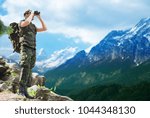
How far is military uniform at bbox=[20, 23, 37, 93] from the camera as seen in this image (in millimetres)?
13664

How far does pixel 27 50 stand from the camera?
1369 cm

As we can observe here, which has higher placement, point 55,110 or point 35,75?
point 35,75

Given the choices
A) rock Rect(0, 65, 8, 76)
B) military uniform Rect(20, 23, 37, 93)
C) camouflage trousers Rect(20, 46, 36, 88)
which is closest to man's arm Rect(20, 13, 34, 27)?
military uniform Rect(20, 23, 37, 93)

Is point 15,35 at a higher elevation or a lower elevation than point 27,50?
higher

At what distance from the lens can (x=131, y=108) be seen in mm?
7762

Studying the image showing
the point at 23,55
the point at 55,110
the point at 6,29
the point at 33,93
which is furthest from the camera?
the point at 33,93

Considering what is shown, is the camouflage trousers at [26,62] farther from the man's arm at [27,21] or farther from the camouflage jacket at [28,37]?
the man's arm at [27,21]

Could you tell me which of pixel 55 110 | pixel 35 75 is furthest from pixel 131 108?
pixel 35 75

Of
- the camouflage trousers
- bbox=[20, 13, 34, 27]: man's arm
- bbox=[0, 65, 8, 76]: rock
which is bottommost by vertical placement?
the camouflage trousers

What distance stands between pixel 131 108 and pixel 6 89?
10.1 meters

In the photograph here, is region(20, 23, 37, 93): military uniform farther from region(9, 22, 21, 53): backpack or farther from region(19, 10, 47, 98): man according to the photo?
region(9, 22, 21, 53): backpack

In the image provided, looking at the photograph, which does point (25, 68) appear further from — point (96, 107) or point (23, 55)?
point (96, 107)

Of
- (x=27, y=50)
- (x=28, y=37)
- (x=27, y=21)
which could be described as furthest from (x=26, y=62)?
(x=27, y=21)

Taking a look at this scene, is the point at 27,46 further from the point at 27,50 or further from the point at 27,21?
the point at 27,21
